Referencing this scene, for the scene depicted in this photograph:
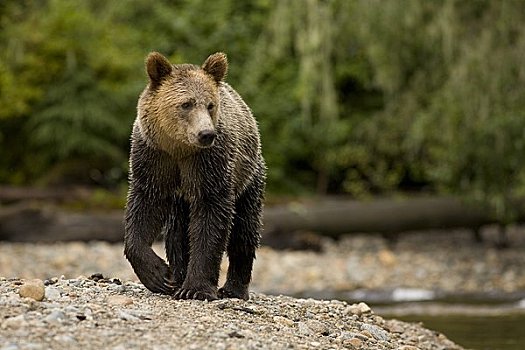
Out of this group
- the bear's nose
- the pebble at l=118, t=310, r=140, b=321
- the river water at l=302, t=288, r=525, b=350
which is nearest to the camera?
the pebble at l=118, t=310, r=140, b=321

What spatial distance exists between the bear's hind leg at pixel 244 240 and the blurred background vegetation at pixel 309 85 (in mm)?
6230

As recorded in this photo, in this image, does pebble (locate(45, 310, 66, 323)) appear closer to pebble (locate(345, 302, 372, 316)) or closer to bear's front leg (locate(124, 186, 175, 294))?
bear's front leg (locate(124, 186, 175, 294))

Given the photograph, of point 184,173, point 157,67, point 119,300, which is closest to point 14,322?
point 119,300

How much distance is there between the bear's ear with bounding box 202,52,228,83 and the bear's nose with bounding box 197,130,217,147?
0.64 meters

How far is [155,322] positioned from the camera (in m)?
6.05

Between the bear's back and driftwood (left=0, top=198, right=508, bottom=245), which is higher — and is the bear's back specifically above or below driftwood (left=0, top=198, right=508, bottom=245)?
below

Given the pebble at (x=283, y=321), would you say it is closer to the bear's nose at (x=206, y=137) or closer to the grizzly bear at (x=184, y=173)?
the grizzly bear at (x=184, y=173)

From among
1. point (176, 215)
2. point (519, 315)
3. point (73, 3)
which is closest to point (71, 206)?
point (73, 3)

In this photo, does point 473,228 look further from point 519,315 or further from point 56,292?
point 56,292

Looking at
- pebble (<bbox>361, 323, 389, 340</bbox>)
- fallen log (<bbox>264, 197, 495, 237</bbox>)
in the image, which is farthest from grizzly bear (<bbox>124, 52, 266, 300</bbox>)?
fallen log (<bbox>264, 197, 495, 237</bbox>)

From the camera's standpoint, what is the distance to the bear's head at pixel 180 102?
22.2 ft

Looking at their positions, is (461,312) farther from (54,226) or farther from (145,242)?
(54,226)

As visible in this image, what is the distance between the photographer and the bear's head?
22.2 feet

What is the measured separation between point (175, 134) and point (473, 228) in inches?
492
